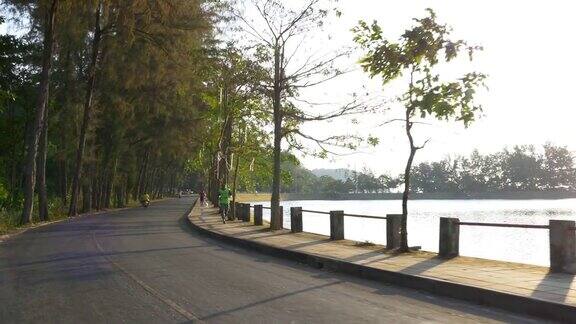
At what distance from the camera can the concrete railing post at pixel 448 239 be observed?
13336mm

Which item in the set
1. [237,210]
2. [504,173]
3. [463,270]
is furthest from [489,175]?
[463,270]

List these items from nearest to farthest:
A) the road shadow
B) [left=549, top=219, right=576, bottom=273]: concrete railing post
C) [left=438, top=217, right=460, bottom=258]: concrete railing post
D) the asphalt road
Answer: the asphalt road, the road shadow, [left=549, top=219, right=576, bottom=273]: concrete railing post, [left=438, top=217, right=460, bottom=258]: concrete railing post

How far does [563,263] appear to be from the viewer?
10.5 m

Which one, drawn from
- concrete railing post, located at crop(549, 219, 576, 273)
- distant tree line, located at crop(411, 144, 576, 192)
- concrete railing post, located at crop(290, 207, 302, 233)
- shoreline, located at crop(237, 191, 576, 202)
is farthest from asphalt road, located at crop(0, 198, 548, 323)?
distant tree line, located at crop(411, 144, 576, 192)

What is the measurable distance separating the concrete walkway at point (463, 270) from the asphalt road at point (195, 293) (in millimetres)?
590

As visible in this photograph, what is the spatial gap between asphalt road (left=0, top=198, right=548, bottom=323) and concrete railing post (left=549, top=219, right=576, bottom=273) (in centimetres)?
269

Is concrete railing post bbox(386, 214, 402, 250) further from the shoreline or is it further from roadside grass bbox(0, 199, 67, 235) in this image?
the shoreline

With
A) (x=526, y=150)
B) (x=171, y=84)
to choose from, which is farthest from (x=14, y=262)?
(x=526, y=150)

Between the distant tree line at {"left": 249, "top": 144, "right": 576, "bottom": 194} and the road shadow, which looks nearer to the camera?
the road shadow

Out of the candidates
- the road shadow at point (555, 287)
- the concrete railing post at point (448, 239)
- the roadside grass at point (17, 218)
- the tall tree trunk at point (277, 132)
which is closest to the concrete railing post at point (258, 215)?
the tall tree trunk at point (277, 132)

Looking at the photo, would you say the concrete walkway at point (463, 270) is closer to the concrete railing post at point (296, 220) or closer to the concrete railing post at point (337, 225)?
the concrete railing post at point (337, 225)

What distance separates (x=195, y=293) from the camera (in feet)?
30.5

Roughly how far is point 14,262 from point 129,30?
19460 mm

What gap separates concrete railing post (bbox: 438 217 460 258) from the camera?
43.8 feet
